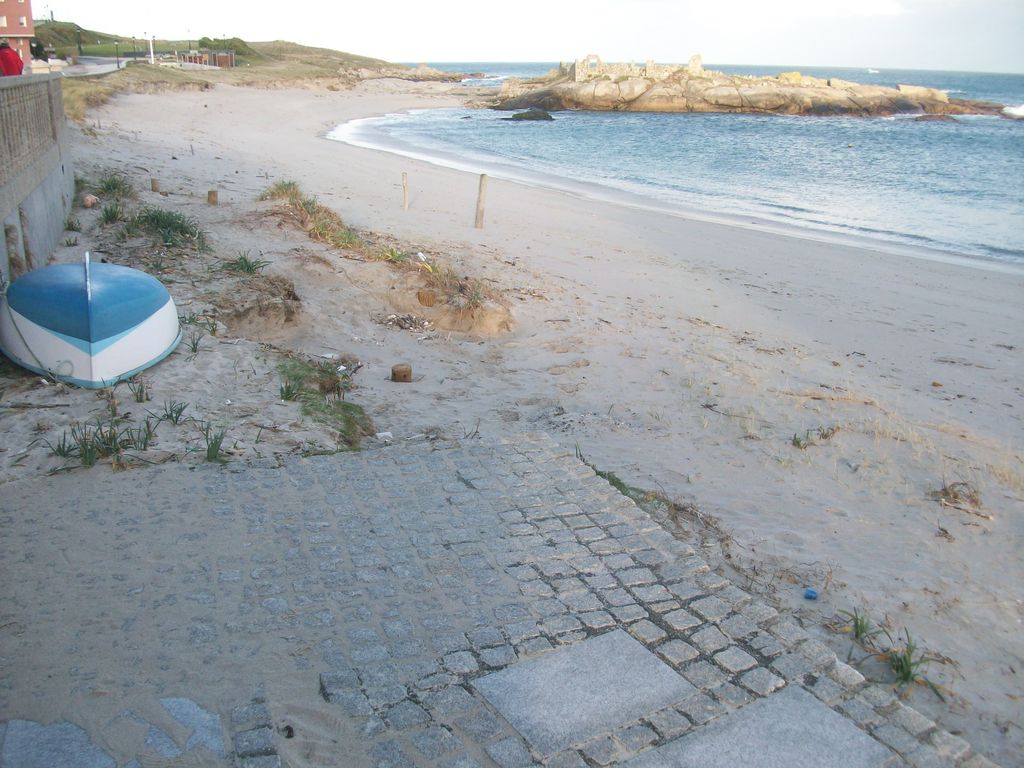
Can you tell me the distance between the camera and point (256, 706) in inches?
127

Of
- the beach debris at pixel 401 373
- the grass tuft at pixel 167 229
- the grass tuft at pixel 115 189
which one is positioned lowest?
the beach debris at pixel 401 373

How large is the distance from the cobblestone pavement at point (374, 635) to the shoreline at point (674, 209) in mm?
14684

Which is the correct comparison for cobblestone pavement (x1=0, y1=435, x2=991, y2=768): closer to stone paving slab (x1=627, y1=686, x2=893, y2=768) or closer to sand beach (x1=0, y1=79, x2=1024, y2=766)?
stone paving slab (x1=627, y1=686, x2=893, y2=768)

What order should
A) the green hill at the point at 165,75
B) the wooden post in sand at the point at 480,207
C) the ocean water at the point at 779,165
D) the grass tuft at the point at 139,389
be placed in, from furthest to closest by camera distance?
the green hill at the point at 165,75 → the ocean water at the point at 779,165 → the wooden post in sand at the point at 480,207 → the grass tuft at the point at 139,389

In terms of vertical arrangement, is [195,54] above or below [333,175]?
above

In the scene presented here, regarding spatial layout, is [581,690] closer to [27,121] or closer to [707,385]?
[707,385]

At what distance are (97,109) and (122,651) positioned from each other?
1138 inches

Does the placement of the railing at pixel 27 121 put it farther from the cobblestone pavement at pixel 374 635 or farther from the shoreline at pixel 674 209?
the shoreline at pixel 674 209

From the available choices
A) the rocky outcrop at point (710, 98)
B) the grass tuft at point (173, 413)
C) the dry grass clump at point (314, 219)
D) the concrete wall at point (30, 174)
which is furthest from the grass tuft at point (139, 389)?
the rocky outcrop at point (710, 98)

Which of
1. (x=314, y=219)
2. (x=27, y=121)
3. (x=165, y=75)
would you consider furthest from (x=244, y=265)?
(x=165, y=75)

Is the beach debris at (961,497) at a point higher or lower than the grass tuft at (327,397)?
lower

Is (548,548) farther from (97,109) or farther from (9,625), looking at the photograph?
(97,109)

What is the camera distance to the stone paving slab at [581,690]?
129 inches

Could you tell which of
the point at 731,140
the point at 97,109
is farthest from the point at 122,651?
the point at 731,140
